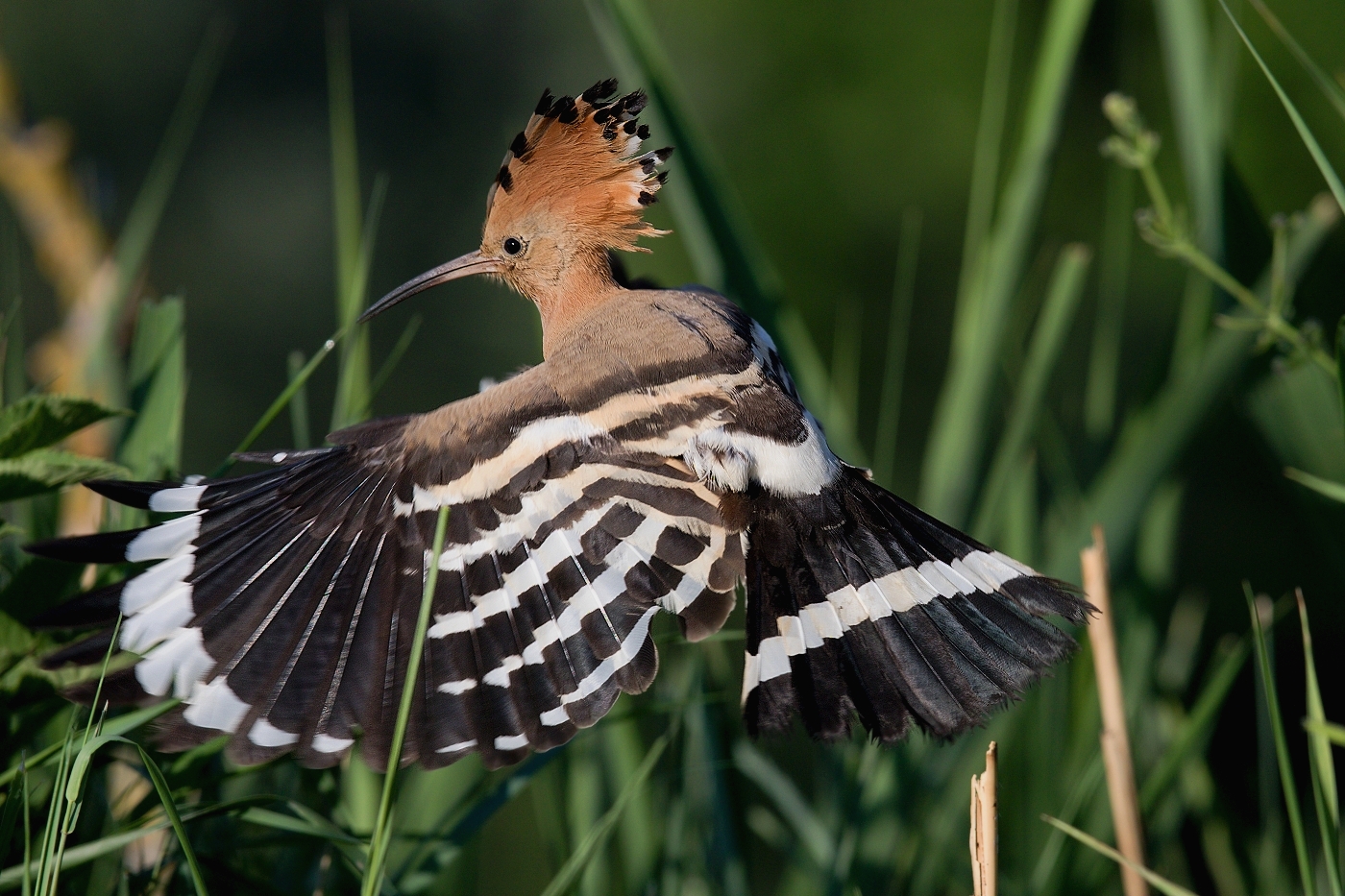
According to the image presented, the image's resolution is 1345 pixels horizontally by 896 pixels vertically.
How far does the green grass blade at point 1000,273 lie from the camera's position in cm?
111

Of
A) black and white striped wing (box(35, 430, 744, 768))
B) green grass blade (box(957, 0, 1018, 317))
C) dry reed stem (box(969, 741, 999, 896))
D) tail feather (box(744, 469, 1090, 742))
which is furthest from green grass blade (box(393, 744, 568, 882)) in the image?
green grass blade (box(957, 0, 1018, 317))

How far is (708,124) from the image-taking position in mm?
4004

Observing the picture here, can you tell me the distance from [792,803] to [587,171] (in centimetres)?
62

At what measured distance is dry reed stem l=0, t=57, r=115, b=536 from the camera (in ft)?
4.09

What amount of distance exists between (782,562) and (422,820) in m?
0.38

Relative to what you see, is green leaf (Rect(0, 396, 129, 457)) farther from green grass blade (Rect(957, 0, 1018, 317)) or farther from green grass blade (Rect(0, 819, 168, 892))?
green grass blade (Rect(957, 0, 1018, 317))

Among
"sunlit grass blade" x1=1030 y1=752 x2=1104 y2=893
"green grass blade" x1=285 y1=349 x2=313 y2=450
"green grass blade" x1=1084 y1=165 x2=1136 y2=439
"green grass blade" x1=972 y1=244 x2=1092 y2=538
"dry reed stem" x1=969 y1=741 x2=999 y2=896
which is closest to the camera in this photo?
"dry reed stem" x1=969 y1=741 x2=999 y2=896

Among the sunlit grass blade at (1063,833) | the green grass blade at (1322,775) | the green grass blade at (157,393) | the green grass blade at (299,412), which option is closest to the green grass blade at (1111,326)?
the sunlit grass blade at (1063,833)

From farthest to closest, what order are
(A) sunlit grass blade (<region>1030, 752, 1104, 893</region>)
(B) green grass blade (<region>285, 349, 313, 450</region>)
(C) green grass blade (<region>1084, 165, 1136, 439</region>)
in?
1. (C) green grass blade (<region>1084, 165, 1136, 439</region>)
2. (B) green grass blade (<region>285, 349, 313, 450</region>)
3. (A) sunlit grass blade (<region>1030, 752, 1104, 893</region>)

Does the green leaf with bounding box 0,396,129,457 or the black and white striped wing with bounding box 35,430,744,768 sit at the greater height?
the green leaf with bounding box 0,396,129,457

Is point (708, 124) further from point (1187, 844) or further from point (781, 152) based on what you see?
point (1187, 844)

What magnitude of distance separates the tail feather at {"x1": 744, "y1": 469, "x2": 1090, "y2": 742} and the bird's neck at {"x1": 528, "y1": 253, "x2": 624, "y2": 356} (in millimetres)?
A: 319

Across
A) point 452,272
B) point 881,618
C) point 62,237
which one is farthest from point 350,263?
point 881,618

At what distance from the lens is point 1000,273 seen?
1.12m
